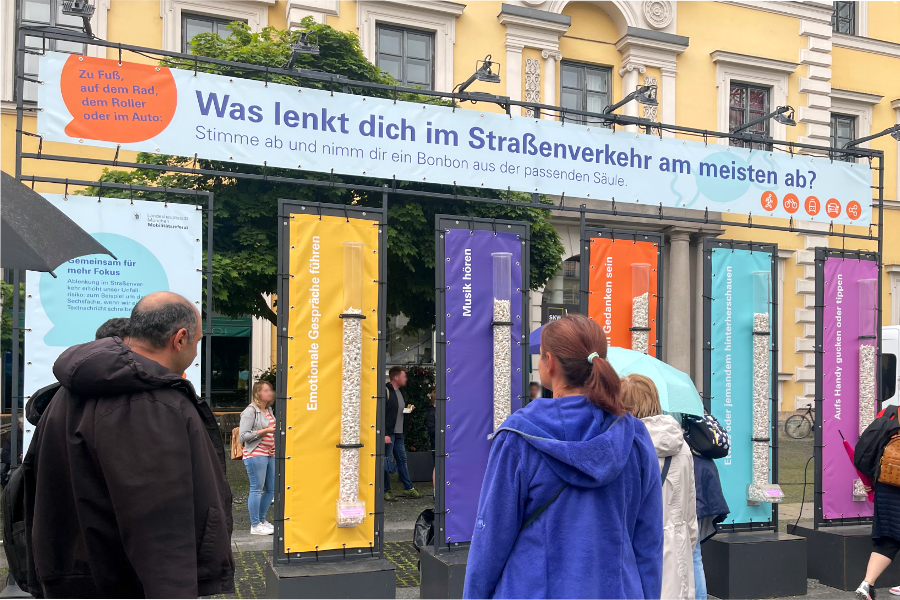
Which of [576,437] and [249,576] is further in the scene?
[249,576]

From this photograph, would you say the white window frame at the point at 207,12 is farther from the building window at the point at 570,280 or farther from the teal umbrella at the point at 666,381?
the teal umbrella at the point at 666,381

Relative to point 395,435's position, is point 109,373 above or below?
above

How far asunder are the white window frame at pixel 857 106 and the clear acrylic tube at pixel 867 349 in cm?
1752

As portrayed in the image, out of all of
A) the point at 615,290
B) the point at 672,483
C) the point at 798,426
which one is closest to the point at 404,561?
the point at 615,290

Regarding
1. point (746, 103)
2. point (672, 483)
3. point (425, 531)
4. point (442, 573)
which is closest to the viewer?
point (672, 483)

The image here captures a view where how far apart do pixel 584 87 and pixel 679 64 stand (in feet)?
9.07

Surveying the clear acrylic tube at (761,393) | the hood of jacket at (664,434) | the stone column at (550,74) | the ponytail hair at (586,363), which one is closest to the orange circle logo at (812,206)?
the clear acrylic tube at (761,393)

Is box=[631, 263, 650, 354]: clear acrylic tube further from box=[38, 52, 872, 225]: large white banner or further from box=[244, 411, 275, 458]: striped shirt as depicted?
box=[244, 411, 275, 458]: striped shirt

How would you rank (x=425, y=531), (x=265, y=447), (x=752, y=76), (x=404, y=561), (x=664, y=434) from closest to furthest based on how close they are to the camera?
(x=664, y=434) < (x=425, y=531) < (x=404, y=561) < (x=265, y=447) < (x=752, y=76)

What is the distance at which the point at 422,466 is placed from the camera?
13.3 metres

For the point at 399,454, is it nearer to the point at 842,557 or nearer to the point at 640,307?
the point at 640,307

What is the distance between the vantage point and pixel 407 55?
63.4 ft

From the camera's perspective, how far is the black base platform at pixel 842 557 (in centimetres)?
733

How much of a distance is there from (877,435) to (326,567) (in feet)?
15.1
